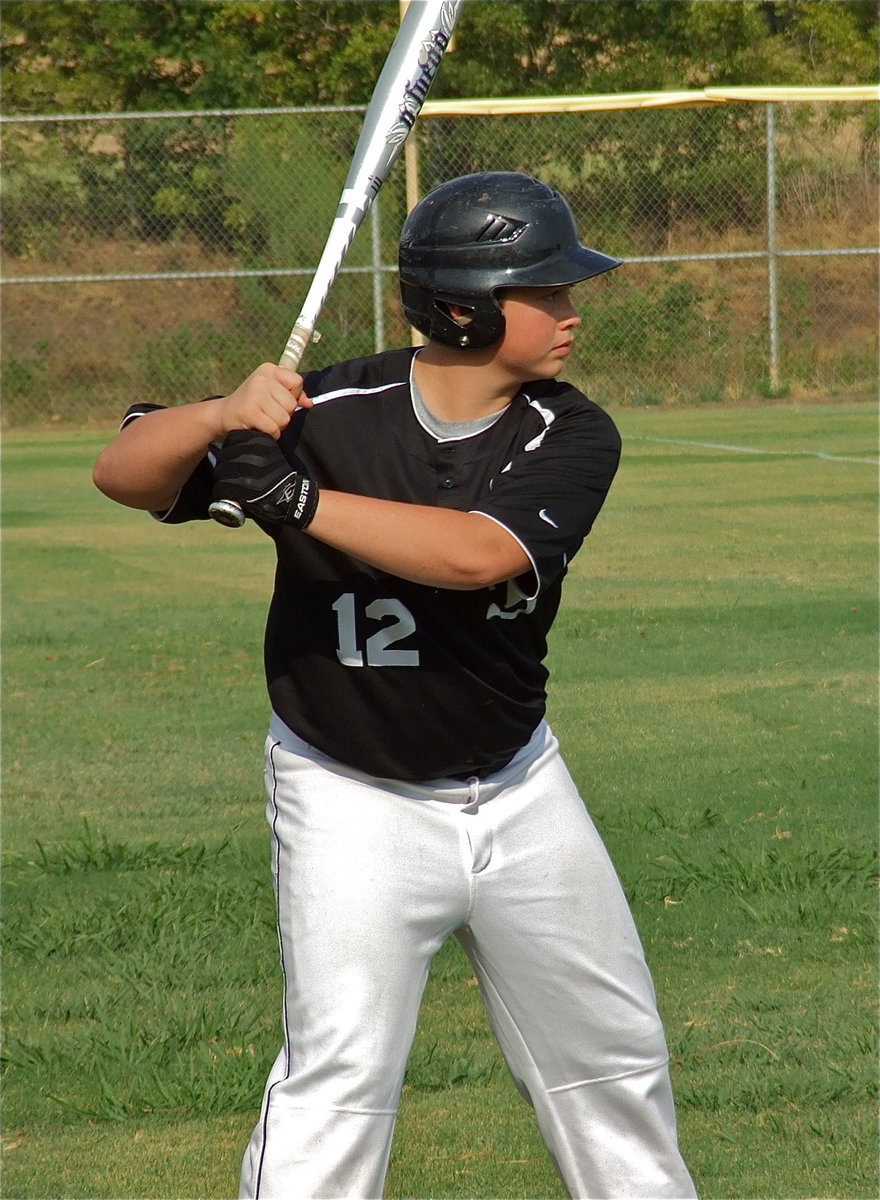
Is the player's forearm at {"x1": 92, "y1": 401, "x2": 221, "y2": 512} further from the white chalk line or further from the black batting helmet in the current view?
the white chalk line

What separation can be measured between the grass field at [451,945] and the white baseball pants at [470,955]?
650 millimetres

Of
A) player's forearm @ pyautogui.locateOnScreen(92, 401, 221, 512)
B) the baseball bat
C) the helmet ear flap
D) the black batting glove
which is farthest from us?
the baseball bat

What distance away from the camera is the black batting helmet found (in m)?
2.86

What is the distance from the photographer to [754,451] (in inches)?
593

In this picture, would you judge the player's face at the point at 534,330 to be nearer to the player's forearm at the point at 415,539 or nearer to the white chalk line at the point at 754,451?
the player's forearm at the point at 415,539

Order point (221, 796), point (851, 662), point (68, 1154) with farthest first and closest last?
1. point (851, 662)
2. point (221, 796)
3. point (68, 1154)

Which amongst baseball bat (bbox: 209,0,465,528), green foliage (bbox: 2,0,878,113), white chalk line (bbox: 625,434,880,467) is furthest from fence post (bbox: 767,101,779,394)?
baseball bat (bbox: 209,0,465,528)

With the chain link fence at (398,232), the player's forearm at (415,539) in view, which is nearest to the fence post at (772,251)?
the chain link fence at (398,232)

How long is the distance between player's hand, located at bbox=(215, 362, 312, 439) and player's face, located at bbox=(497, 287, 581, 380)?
1.40ft

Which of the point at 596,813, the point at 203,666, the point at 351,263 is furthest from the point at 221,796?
the point at 351,263

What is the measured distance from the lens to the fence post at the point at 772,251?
17703 millimetres

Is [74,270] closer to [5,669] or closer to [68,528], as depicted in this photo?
[68,528]

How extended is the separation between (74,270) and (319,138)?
3422 millimetres

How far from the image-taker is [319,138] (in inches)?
748
